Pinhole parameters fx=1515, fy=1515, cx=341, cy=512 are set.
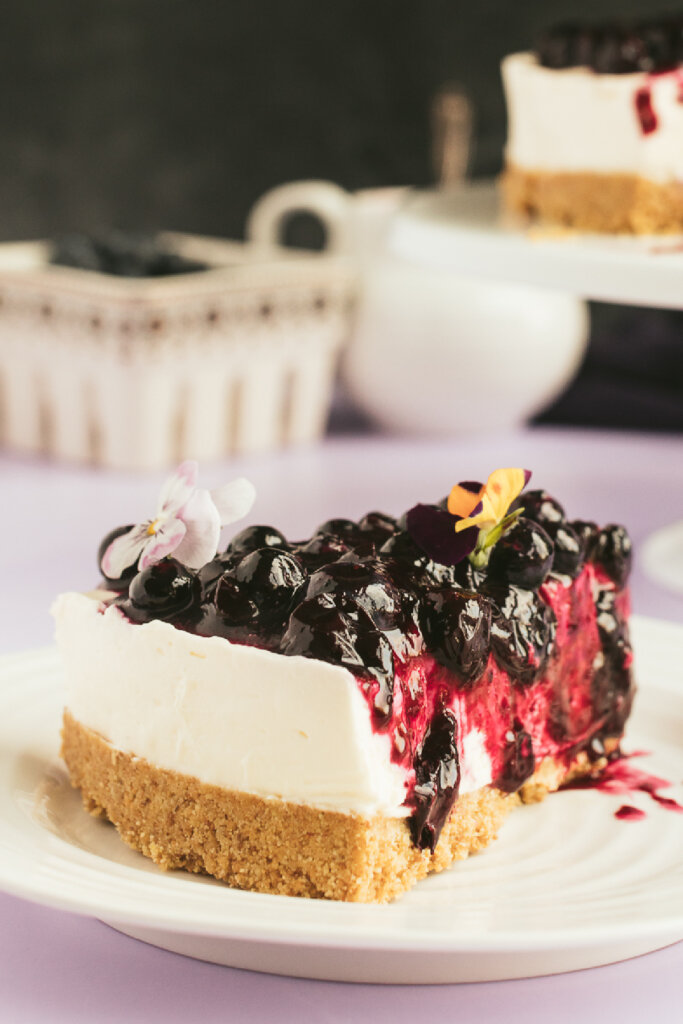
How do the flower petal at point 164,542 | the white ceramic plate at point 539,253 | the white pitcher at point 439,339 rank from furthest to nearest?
1. the white pitcher at point 439,339
2. the white ceramic plate at point 539,253
3. the flower petal at point 164,542

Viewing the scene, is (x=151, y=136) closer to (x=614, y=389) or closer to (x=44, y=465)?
(x=44, y=465)

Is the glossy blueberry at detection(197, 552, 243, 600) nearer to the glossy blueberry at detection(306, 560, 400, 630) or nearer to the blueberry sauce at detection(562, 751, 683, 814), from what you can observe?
the glossy blueberry at detection(306, 560, 400, 630)

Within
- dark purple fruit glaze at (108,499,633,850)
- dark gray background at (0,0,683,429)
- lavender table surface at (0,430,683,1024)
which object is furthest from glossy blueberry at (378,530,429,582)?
dark gray background at (0,0,683,429)

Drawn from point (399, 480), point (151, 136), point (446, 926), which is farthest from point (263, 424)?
point (446, 926)

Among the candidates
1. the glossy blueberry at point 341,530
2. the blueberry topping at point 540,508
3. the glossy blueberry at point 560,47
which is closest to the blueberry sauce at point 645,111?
the glossy blueberry at point 560,47

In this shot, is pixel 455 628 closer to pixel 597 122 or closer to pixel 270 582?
pixel 270 582

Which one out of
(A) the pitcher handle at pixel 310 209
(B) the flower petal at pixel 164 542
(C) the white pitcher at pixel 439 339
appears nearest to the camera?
(B) the flower petal at pixel 164 542

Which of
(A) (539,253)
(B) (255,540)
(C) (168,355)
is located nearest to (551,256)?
(A) (539,253)

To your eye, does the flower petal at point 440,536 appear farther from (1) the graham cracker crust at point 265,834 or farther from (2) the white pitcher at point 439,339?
(2) the white pitcher at point 439,339
